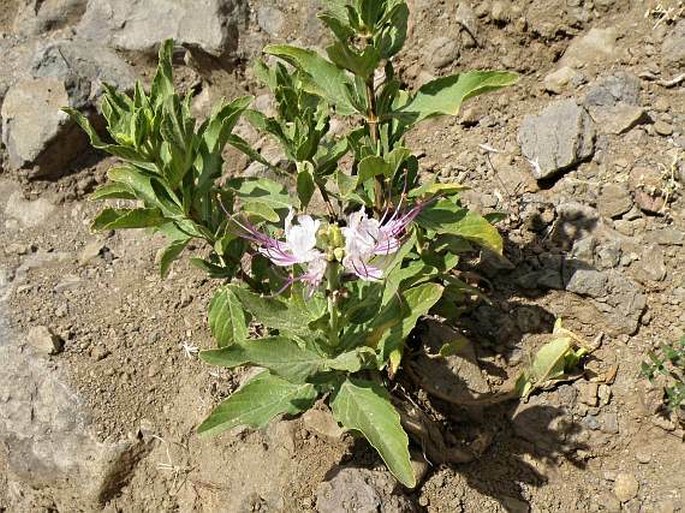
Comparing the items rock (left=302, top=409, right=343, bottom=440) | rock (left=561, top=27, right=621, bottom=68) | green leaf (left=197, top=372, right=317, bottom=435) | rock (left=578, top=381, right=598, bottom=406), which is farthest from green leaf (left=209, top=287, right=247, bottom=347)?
rock (left=561, top=27, right=621, bottom=68)

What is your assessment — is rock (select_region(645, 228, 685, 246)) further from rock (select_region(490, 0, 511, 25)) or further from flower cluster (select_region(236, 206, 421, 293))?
flower cluster (select_region(236, 206, 421, 293))

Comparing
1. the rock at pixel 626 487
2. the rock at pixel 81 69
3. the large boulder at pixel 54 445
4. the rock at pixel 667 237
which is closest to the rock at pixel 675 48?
the rock at pixel 667 237

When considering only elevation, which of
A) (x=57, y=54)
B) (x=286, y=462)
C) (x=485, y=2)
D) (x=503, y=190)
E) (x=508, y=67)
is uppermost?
(x=57, y=54)

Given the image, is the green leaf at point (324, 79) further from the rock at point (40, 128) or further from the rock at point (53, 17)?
the rock at point (53, 17)

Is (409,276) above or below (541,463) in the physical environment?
above

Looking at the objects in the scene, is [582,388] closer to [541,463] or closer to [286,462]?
[541,463]

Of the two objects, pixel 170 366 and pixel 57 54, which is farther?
pixel 57 54

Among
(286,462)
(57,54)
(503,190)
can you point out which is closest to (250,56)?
(57,54)
